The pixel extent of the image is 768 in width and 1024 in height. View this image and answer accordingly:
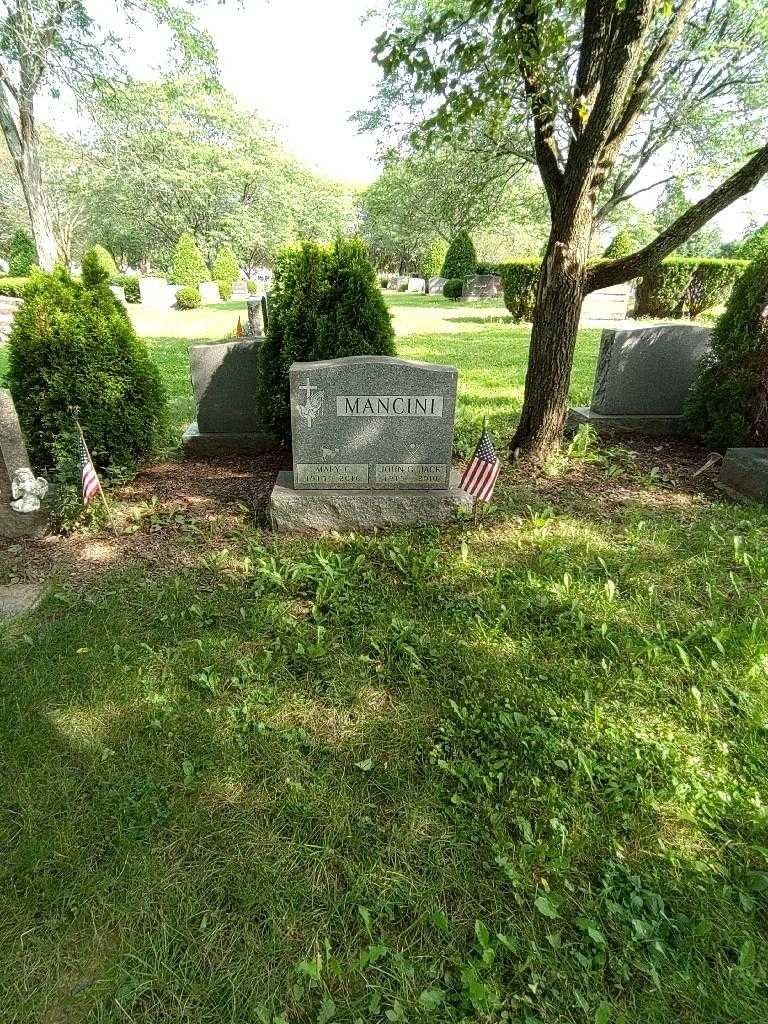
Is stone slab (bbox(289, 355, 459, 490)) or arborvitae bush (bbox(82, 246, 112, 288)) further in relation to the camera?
arborvitae bush (bbox(82, 246, 112, 288))

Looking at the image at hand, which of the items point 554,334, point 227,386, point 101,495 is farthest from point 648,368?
point 101,495

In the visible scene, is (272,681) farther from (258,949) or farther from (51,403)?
(51,403)

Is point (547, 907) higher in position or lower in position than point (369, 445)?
lower

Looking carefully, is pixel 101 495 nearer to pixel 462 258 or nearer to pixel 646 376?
pixel 646 376

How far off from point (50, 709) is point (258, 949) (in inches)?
53.3

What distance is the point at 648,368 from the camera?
5.49 meters

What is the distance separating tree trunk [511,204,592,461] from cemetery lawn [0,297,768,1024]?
1.59 m

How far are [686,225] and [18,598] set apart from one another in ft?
16.5

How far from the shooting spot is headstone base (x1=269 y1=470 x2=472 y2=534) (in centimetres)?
363

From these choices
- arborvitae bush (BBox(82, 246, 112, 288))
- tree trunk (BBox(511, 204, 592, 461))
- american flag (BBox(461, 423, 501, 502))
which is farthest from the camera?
tree trunk (BBox(511, 204, 592, 461))

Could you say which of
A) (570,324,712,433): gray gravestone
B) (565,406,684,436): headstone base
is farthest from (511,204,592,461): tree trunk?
(570,324,712,433): gray gravestone

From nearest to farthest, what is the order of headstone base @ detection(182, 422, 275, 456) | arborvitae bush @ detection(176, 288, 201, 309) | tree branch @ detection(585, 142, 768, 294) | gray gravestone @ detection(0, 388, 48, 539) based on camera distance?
gray gravestone @ detection(0, 388, 48, 539)
tree branch @ detection(585, 142, 768, 294)
headstone base @ detection(182, 422, 275, 456)
arborvitae bush @ detection(176, 288, 201, 309)

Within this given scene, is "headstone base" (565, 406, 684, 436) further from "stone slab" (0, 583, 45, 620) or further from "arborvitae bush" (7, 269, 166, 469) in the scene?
"stone slab" (0, 583, 45, 620)

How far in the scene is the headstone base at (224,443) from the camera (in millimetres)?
5121
